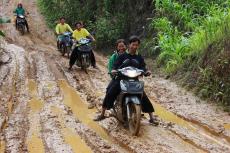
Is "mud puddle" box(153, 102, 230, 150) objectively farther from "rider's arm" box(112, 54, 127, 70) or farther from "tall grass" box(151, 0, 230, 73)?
"tall grass" box(151, 0, 230, 73)

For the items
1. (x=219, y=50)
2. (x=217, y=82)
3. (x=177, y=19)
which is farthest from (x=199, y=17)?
(x=217, y=82)

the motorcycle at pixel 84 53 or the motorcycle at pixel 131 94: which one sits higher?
the motorcycle at pixel 131 94

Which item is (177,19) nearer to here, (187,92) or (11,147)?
(187,92)

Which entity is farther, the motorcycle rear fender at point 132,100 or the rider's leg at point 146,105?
the rider's leg at point 146,105

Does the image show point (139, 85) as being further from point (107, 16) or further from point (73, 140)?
point (107, 16)

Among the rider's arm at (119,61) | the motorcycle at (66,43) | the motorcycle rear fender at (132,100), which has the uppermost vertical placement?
the rider's arm at (119,61)

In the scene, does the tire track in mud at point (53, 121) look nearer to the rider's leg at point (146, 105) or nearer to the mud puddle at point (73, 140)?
the mud puddle at point (73, 140)

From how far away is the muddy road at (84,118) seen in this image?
7367mm

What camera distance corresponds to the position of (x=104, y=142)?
7547mm

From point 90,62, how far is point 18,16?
39.1ft

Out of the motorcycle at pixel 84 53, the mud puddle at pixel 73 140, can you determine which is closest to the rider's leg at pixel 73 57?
the motorcycle at pixel 84 53

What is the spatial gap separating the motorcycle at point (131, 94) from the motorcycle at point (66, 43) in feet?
33.1

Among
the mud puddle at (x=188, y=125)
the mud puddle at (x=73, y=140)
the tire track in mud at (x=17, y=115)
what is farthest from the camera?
the tire track in mud at (x=17, y=115)

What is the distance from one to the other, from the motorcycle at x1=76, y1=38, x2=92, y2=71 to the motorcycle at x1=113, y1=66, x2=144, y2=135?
673cm
